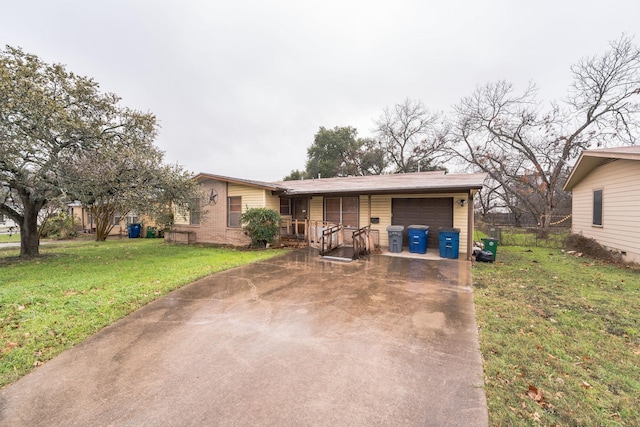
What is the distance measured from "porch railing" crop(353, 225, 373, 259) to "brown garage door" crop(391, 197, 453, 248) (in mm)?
1750

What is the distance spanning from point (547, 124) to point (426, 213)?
14.4 metres

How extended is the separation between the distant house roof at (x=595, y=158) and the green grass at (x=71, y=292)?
36.4 ft

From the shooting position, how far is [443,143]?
23.3 meters

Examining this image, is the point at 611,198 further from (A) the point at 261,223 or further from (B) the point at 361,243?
(A) the point at 261,223

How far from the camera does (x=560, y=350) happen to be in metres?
2.96

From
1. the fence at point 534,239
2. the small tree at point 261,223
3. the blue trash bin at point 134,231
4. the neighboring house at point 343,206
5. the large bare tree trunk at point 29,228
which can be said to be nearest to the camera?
the large bare tree trunk at point 29,228

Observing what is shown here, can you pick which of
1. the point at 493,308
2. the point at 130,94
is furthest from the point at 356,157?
the point at 493,308

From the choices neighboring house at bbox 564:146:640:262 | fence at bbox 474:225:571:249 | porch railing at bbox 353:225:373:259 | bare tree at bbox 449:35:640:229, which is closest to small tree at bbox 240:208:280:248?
porch railing at bbox 353:225:373:259

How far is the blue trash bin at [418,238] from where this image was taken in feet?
29.8

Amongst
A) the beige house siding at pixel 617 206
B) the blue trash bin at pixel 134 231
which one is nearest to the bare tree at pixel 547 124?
the beige house siding at pixel 617 206

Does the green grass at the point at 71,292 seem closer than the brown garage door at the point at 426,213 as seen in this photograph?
Yes

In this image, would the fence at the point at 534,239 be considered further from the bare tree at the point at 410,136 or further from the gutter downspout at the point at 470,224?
the bare tree at the point at 410,136

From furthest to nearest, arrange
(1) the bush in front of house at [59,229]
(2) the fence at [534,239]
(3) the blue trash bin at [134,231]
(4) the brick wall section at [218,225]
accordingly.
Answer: (3) the blue trash bin at [134,231] < (1) the bush in front of house at [59,229] < (2) the fence at [534,239] < (4) the brick wall section at [218,225]

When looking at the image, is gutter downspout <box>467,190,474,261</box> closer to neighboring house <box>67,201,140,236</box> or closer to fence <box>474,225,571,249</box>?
fence <box>474,225,571,249</box>
